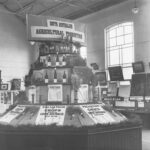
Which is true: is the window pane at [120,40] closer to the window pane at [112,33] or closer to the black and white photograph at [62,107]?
the window pane at [112,33]

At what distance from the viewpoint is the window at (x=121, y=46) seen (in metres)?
12.9

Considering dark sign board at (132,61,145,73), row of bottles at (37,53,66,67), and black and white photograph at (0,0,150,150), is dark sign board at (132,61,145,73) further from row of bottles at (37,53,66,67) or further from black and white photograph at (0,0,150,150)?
row of bottles at (37,53,66,67)

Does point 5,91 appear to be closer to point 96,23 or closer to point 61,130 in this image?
point 96,23

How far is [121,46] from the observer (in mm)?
13375

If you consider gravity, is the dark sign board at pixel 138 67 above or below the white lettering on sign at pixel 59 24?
below

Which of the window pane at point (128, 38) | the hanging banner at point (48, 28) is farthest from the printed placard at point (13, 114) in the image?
the window pane at point (128, 38)

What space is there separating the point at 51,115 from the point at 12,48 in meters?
13.0

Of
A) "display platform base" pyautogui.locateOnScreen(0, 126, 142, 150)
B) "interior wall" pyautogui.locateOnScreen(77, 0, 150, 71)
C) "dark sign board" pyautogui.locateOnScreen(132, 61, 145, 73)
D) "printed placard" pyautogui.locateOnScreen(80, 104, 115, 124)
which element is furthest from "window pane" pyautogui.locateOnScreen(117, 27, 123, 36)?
"display platform base" pyautogui.locateOnScreen(0, 126, 142, 150)

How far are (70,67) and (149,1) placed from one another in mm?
7999

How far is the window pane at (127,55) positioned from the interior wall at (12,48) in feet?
23.3

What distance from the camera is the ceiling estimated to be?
46.6 ft

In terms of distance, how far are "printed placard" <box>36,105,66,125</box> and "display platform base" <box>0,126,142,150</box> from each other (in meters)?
0.26

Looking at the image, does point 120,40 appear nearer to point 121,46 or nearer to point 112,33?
point 121,46

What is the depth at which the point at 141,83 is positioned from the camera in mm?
11602
